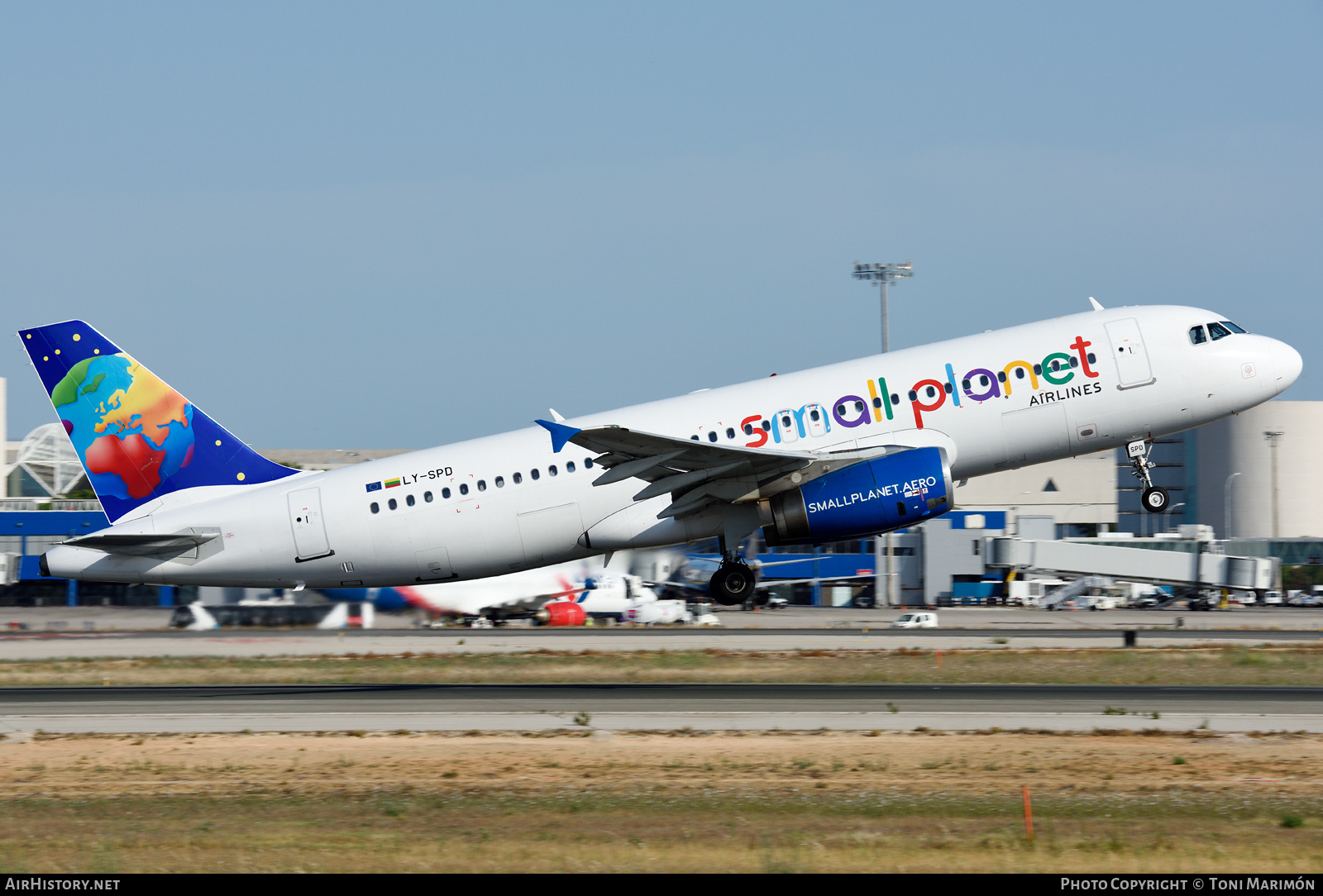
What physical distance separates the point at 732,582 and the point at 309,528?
10014 mm

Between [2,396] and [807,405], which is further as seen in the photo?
[2,396]

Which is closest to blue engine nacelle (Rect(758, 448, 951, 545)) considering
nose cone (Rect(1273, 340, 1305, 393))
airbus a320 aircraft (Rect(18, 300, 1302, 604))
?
airbus a320 aircraft (Rect(18, 300, 1302, 604))

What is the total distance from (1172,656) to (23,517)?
230ft

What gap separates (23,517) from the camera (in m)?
82.9

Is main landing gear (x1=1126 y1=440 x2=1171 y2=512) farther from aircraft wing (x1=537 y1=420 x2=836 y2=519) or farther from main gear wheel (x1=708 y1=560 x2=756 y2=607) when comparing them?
main gear wheel (x1=708 y1=560 x2=756 y2=607)

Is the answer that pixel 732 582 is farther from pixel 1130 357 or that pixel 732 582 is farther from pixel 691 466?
pixel 1130 357

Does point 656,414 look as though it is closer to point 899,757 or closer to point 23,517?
point 899,757

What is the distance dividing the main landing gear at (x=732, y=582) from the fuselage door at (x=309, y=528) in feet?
29.9

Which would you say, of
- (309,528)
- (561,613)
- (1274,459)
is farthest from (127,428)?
(1274,459)

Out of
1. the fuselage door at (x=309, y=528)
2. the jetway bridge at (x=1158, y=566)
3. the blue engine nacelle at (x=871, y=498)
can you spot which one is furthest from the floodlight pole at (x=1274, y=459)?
the fuselage door at (x=309, y=528)

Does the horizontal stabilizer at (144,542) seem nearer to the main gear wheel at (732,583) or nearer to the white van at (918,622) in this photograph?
the main gear wheel at (732,583)

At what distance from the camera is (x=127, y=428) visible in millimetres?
32500
